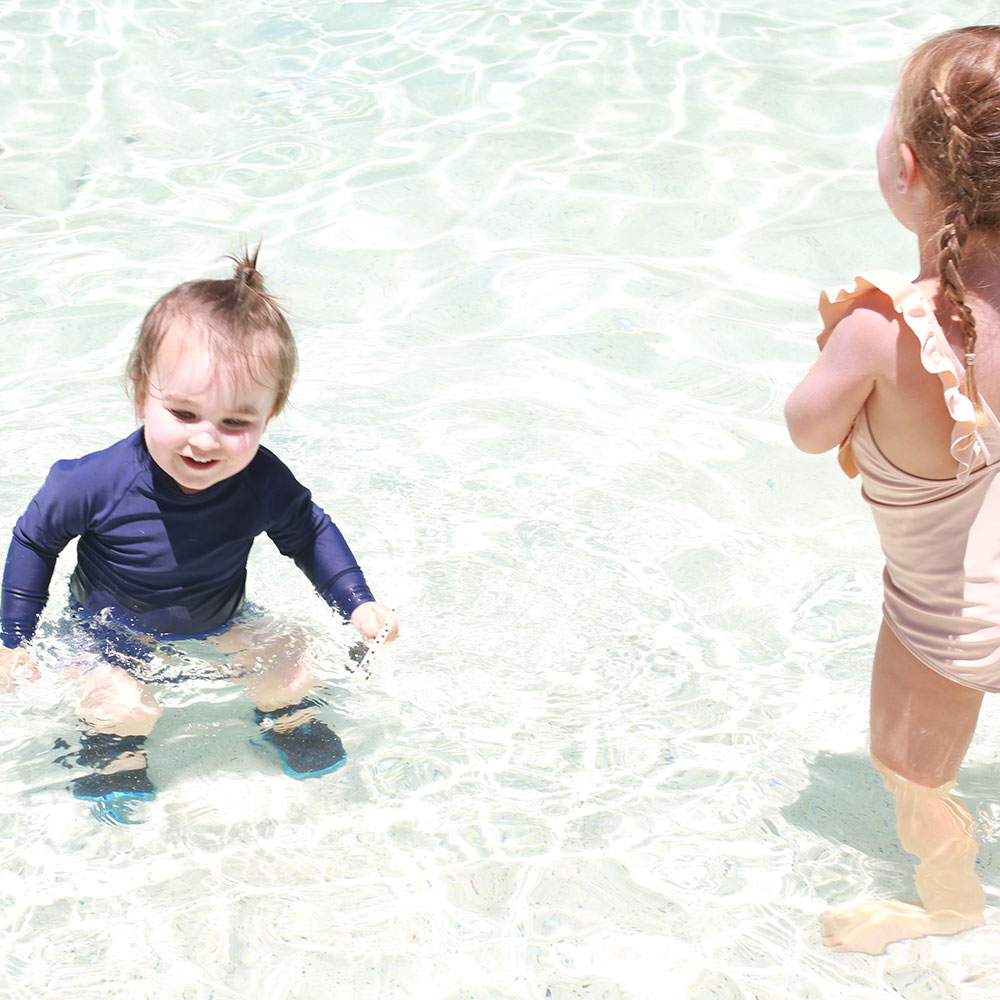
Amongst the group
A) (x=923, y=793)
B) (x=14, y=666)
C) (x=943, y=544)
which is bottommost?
(x=923, y=793)

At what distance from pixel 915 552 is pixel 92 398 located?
2.84m

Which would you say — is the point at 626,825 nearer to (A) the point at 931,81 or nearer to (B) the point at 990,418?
(B) the point at 990,418

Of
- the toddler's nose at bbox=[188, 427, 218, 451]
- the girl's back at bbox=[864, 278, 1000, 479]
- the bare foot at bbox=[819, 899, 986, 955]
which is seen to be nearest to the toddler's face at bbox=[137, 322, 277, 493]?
the toddler's nose at bbox=[188, 427, 218, 451]

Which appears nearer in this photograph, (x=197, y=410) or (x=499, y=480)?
(x=197, y=410)

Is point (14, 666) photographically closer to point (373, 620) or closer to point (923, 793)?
point (373, 620)

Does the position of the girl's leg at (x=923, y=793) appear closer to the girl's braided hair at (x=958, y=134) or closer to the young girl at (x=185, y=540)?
the girl's braided hair at (x=958, y=134)

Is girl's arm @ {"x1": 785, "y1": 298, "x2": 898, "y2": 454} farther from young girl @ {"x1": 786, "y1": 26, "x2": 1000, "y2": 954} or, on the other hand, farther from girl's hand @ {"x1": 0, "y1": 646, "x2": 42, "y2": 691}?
girl's hand @ {"x1": 0, "y1": 646, "x2": 42, "y2": 691}

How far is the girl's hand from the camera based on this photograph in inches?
97.4

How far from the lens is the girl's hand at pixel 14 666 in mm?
2475

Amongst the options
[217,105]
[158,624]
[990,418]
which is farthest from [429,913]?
[217,105]

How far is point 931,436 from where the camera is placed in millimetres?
2066

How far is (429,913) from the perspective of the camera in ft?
7.86

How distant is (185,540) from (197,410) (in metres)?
0.36

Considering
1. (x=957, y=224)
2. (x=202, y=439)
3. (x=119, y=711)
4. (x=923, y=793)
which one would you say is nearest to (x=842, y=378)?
(x=957, y=224)
